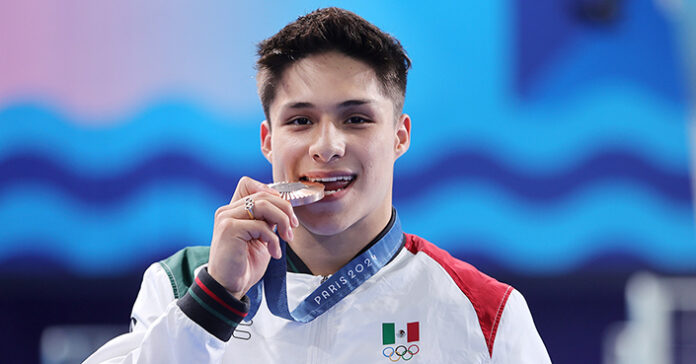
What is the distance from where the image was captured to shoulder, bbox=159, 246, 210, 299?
1.87 meters

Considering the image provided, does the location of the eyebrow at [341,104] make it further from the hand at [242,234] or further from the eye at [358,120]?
the hand at [242,234]

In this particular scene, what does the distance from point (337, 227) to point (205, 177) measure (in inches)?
80.2

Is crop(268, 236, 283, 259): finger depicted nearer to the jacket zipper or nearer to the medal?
the medal

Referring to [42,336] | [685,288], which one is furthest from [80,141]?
[685,288]

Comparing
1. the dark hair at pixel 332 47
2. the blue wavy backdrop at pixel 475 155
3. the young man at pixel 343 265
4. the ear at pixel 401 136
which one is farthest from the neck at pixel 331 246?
the blue wavy backdrop at pixel 475 155

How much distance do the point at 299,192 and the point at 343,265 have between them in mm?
324

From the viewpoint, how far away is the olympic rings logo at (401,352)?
5.77 feet

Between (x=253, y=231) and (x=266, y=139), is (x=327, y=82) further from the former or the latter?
(x=253, y=231)

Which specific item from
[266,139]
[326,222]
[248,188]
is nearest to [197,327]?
[248,188]

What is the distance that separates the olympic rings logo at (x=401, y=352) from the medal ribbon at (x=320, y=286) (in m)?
0.17

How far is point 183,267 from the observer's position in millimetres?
1938

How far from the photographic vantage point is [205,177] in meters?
3.71

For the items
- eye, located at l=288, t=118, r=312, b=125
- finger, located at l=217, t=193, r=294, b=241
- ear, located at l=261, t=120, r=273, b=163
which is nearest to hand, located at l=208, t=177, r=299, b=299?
finger, located at l=217, t=193, r=294, b=241

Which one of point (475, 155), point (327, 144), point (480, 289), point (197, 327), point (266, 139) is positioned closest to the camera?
point (197, 327)
